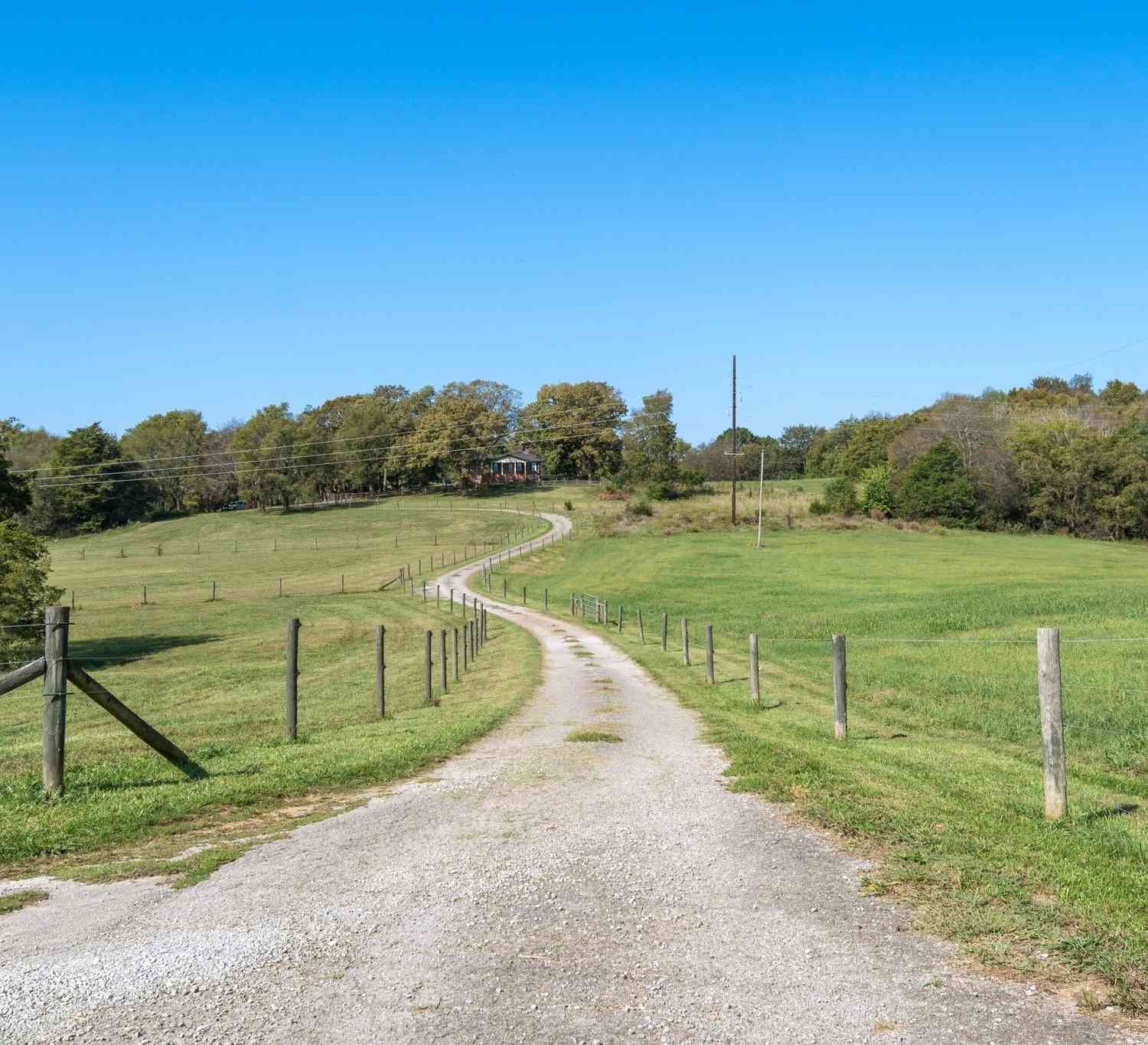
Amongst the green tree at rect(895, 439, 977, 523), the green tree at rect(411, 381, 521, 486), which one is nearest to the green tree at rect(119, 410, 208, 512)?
the green tree at rect(411, 381, 521, 486)

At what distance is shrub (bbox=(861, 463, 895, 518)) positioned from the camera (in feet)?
321

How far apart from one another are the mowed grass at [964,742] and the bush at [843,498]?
42.7m

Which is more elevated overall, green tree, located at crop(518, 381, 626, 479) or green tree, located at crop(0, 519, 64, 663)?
green tree, located at crop(518, 381, 626, 479)

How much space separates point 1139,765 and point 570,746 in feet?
24.5

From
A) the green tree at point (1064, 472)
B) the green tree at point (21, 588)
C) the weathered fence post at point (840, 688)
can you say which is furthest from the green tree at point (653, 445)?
the weathered fence post at point (840, 688)

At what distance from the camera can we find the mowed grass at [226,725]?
28.9 feet

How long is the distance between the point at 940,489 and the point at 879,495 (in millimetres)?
6489

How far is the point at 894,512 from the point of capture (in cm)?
9769

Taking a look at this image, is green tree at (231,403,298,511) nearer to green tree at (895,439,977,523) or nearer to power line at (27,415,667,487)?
power line at (27,415,667,487)

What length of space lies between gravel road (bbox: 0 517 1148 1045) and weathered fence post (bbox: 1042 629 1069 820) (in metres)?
2.40

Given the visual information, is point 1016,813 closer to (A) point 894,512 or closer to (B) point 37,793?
(B) point 37,793

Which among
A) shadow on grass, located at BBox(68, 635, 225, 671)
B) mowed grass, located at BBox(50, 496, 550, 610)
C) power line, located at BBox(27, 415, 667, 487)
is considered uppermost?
power line, located at BBox(27, 415, 667, 487)

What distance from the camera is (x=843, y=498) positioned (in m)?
97.1

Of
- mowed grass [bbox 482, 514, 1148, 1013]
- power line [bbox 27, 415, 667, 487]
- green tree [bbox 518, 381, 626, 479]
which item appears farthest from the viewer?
green tree [bbox 518, 381, 626, 479]
